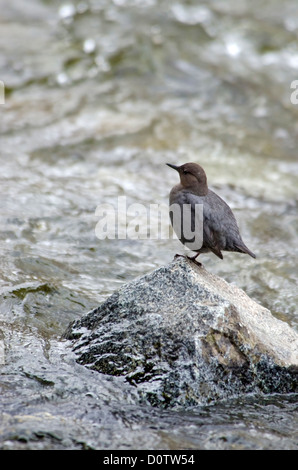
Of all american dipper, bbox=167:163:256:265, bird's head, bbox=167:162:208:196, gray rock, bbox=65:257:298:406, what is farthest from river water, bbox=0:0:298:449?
bird's head, bbox=167:162:208:196

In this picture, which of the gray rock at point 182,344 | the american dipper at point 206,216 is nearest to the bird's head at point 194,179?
the american dipper at point 206,216

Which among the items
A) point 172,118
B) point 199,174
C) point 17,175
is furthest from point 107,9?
point 199,174

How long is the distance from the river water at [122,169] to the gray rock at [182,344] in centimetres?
11

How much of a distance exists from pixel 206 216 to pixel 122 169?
4343mm

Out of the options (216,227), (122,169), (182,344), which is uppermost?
(122,169)

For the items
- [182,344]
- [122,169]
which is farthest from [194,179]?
[122,169]

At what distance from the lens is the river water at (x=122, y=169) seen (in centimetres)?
382

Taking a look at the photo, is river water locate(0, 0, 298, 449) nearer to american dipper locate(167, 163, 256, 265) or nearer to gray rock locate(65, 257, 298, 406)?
gray rock locate(65, 257, 298, 406)

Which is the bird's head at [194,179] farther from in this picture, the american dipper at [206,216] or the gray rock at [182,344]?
the gray rock at [182,344]

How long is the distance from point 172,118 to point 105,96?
4.59 feet

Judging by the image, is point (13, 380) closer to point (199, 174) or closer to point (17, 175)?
point (199, 174)

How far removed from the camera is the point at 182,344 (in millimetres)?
4043

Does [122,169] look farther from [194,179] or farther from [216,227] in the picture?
[216,227]

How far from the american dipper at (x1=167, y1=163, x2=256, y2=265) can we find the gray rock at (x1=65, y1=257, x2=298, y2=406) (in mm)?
448
